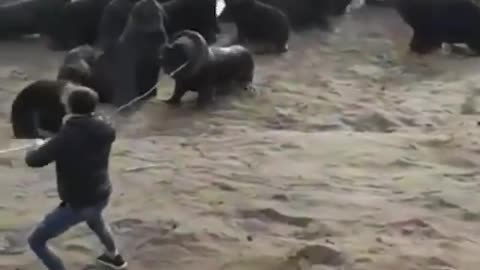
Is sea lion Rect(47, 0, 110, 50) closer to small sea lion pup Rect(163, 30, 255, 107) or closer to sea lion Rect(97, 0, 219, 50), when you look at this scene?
sea lion Rect(97, 0, 219, 50)

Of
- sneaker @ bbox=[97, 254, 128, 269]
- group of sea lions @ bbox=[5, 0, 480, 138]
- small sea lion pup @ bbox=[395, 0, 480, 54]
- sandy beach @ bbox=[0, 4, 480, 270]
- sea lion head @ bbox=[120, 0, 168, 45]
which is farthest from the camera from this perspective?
small sea lion pup @ bbox=[395, 0, 480, 54]

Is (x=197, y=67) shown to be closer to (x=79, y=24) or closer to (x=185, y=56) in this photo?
(x=185, y=56)

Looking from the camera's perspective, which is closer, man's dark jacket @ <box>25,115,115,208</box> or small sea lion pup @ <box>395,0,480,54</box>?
man's dark jacket @ <box>25,115,115,208</box>

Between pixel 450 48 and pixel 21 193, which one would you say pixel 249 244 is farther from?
pixel 450 48

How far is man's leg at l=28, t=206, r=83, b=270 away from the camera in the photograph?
153 inches

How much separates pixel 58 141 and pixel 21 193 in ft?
4.70

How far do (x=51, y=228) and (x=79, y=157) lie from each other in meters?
0.33

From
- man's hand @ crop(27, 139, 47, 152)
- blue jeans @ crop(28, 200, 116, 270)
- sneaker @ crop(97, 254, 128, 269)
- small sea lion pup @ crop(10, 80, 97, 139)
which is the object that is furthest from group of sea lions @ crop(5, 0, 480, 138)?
blue jeans @ crop(28, 200, 116, 270)

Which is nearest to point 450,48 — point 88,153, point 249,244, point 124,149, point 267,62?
point 267,62

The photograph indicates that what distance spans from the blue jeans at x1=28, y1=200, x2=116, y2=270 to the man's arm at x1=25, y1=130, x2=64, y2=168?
0.69 ft

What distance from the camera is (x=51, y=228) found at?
389 centimetres

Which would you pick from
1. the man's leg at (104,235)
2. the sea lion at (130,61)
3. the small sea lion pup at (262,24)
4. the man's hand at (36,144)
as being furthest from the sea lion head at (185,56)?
the man's leg at (104,235)

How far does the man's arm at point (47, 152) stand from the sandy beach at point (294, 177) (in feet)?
2.10

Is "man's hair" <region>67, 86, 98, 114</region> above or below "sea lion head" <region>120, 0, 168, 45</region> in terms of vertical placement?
above
